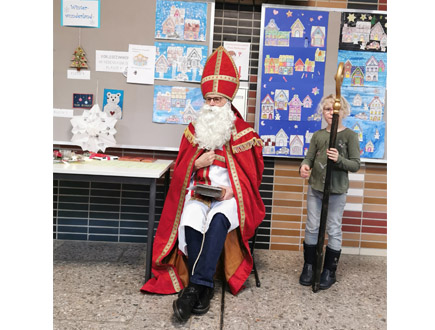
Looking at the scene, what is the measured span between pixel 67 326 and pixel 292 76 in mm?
2522

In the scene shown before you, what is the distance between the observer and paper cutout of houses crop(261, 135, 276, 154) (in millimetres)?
3281

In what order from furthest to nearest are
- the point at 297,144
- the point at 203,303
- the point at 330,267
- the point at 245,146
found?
the point at 297,144, the point at 330,267, the point at 245,146, the point at 203,303

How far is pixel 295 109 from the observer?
326 centimetres

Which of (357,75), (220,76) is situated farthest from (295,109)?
(220,76)

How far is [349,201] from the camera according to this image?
341 centimetres

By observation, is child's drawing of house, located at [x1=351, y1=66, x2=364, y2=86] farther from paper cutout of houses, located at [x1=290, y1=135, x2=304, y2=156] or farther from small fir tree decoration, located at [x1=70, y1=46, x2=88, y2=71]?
small fir tree decoration, located at [x1=70, y1=46, x2=88, y2=71]

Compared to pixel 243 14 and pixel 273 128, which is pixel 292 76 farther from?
pixel 243 14

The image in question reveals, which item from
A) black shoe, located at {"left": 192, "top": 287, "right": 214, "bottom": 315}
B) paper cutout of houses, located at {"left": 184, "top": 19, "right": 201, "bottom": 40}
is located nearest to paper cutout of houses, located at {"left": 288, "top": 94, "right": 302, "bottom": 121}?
paper cutout of houses, located at {"left": 184, "top": 19, "right": 201, "bottom": 40}

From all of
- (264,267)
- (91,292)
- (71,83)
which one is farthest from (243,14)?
→ (91,292)

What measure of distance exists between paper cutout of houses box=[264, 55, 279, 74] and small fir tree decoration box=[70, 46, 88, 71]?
1.56 metres

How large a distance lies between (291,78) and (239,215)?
1393mm

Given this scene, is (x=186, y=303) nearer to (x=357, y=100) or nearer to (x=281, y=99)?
(x=281, y=99)

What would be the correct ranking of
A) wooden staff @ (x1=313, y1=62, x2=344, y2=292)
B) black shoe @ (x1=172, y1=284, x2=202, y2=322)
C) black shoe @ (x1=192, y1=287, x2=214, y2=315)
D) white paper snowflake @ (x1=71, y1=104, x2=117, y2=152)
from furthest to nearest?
1. white paper snowflake @ (x1=71, y1=104, x2=117, y2=152)
2. wooden staff @ (x1=313, y1=62, x2=344, y2=292)
3. black shoe @ (x1=192, y1=287, x2=214, y2=315)
4. black shoe @ (x1=172, y1=284, x2=202, y2=322)

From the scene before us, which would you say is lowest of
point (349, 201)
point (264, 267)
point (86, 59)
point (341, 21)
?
point (264, 267)
